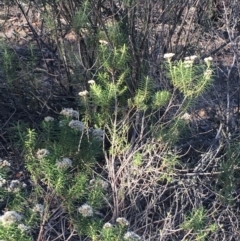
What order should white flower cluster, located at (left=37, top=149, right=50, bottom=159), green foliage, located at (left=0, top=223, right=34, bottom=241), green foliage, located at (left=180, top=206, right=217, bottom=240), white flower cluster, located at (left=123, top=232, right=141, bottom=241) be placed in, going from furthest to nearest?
green foliage, located at (left=180, top=206, right=217, bottom=240)
white flower cluster, located at (left=37, top=149, right=50, bottom=159)
white flower cluster, located at (left=123, top=232, right=141, bottom=241)
green foliage, located at (left=0, top=223, right=34, bottom=241)

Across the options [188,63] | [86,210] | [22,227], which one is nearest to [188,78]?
[188,63]

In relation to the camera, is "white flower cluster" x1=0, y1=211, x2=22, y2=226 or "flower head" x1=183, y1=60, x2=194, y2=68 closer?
"white flower cluster" x1=0, y1=211, x2=22, y2=226

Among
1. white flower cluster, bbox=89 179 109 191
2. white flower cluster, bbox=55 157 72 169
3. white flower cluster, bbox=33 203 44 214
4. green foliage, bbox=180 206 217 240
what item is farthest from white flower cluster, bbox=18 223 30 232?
green foliage, bbox=180 206 217 240

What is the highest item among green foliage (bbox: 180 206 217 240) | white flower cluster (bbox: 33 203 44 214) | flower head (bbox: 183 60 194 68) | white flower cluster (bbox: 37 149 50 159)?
flower head (bbox: 183 60 194 68)

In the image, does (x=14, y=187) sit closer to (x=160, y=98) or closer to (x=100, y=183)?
(x=100, y=183)

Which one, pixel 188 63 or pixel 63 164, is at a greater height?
pixel 188 63

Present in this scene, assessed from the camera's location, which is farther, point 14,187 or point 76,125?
point 76,125

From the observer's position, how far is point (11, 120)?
18.0 ft

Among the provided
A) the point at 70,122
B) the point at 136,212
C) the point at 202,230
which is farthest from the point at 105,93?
the point at 202,230

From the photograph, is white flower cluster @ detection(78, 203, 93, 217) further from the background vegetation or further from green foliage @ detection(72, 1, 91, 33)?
green foliage @ detection(72, 1, 91, 33)

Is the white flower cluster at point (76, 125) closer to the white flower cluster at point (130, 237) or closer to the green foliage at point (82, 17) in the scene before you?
the white flower cluster at point (130, 237)

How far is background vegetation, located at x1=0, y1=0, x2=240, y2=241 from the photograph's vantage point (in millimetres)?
3926

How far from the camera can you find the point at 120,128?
4582mm

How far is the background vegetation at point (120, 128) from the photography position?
12.9 feet
